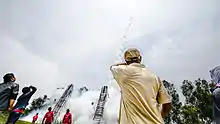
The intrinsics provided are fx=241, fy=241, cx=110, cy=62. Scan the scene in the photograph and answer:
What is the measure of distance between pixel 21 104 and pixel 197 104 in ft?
97.0

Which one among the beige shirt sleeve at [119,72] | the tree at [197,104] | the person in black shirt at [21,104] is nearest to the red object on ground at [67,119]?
the person in black shirt at [21,104]

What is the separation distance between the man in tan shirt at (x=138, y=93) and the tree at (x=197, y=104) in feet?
98.3

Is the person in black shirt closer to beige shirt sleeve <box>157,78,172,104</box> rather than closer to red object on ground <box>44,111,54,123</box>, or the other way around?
red object on ground <box>44,111,54,123</box>

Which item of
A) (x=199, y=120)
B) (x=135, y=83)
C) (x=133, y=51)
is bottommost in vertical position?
(x=135, y=83)

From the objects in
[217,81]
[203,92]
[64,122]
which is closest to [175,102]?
[203,92]

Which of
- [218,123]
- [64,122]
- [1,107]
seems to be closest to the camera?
[218,123]

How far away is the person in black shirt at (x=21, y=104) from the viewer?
8149mm

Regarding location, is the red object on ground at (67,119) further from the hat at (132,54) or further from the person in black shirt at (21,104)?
the hat at (132,54)

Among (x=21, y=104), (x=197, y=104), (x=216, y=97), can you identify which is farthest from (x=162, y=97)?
(x=197, y=104)

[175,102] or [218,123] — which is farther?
[175,102]

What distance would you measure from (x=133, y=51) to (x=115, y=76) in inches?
14.5

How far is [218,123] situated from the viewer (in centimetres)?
393

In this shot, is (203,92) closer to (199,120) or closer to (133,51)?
(199,120)

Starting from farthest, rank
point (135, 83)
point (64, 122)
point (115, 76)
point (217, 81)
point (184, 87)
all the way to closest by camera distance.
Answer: point (184, 87) < point (64, 122) < point (217, 81) < point (115, 76) < point (135, 83)
